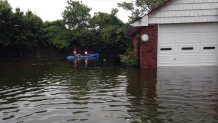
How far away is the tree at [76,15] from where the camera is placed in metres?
45.6

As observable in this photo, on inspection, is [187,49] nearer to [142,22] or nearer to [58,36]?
[142,22]

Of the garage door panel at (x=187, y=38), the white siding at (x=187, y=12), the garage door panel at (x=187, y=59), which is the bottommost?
the garage door panel at (x=187, y=59)

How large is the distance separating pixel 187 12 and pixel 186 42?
5.70ft

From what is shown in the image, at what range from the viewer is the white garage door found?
17891mm

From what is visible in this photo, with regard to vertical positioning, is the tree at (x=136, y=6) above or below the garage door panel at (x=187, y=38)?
above

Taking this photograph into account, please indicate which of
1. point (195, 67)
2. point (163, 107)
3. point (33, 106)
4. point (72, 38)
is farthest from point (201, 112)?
point (72, 38)

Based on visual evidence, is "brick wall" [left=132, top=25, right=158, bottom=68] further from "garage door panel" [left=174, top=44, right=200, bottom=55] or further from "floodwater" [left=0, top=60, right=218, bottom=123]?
"floodwater" [left=0, top=60, right=218, bottom=123]

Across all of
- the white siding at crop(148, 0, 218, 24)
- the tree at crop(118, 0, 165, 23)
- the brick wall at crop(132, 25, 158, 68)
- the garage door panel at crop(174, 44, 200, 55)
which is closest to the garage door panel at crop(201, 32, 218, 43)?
the garage door panel at crop(174, 44, 200, 55)

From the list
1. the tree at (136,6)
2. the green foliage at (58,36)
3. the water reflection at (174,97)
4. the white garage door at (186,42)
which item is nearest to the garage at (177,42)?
the white garage door at (186,42)

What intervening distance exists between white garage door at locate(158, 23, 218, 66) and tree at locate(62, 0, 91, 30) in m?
29.2

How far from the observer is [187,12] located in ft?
57.2

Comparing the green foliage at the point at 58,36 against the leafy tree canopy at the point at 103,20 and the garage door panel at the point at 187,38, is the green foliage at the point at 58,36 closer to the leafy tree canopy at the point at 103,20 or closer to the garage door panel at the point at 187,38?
the leafy tree canopy at the point at 103,20

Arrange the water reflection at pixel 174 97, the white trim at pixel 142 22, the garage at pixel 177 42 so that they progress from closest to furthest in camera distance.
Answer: the water reflection at pixel 174 97 < the white trim at pixel 142 22 < the garage at pixel 177 42

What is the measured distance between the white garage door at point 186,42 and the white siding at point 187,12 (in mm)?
486
